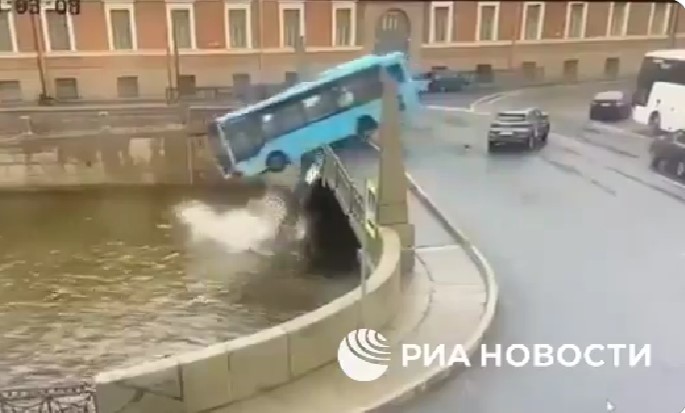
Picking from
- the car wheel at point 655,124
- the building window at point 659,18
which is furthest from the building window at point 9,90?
the car wheel at point 655,124

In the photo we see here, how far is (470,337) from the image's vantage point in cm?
257

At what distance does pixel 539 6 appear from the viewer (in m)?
2.37

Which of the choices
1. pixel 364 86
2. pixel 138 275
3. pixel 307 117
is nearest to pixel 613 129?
pixel 364 86

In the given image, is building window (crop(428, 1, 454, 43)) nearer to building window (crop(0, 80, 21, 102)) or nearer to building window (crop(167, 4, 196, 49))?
building window (crop(167, 4, 196, 49))

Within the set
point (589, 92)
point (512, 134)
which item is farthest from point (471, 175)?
point (589, 92)

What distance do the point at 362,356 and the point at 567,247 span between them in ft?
3.54

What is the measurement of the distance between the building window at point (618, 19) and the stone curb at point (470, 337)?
3.19 ft

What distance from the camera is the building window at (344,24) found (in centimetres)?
255

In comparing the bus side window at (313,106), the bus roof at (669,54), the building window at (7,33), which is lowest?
the bus side window at (313,106)

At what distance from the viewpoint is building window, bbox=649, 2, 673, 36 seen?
229 centimetres

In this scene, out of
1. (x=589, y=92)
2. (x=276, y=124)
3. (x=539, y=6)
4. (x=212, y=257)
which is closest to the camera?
(x=539, y=6)

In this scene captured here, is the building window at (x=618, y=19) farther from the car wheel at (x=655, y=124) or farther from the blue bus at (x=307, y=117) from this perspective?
the blue bus at (x=307, y=117)

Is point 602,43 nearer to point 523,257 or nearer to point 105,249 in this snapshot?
point 523,257

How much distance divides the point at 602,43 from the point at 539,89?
0.31m
